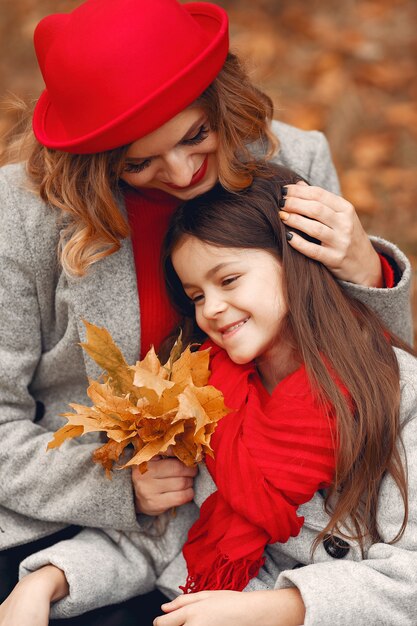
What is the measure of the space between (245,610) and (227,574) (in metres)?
0.12

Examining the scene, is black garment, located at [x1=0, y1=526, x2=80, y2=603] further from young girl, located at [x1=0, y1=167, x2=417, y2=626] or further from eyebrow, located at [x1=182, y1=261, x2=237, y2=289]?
eyebrow, located at [x1=182, y1=261, x2=237, y2=289]

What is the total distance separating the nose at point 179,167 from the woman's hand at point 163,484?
0.65 m

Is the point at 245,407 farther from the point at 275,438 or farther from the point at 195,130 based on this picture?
the point at 195,130

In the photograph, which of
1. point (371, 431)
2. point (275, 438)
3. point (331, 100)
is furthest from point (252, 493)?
point (331, 100)

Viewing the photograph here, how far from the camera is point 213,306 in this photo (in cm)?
190

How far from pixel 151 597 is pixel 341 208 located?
1069mm

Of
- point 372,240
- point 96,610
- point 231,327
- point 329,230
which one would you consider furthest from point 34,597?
point 372,240

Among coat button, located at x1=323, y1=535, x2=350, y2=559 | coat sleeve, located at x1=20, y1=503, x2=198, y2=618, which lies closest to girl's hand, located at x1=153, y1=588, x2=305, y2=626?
coat button, located at x1=323, y1=535, x2=350, y2=559

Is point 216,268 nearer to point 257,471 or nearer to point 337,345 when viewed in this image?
point 337,345

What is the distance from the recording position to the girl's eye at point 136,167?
1884 mm

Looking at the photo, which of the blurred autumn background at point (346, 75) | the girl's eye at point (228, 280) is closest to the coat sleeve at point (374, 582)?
the girl's eye at point (228, 280)

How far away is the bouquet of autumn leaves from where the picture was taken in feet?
5.54

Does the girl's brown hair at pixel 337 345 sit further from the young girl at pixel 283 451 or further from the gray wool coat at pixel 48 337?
the gray wool coat at pixel 48 337

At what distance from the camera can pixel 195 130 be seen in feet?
6.15
